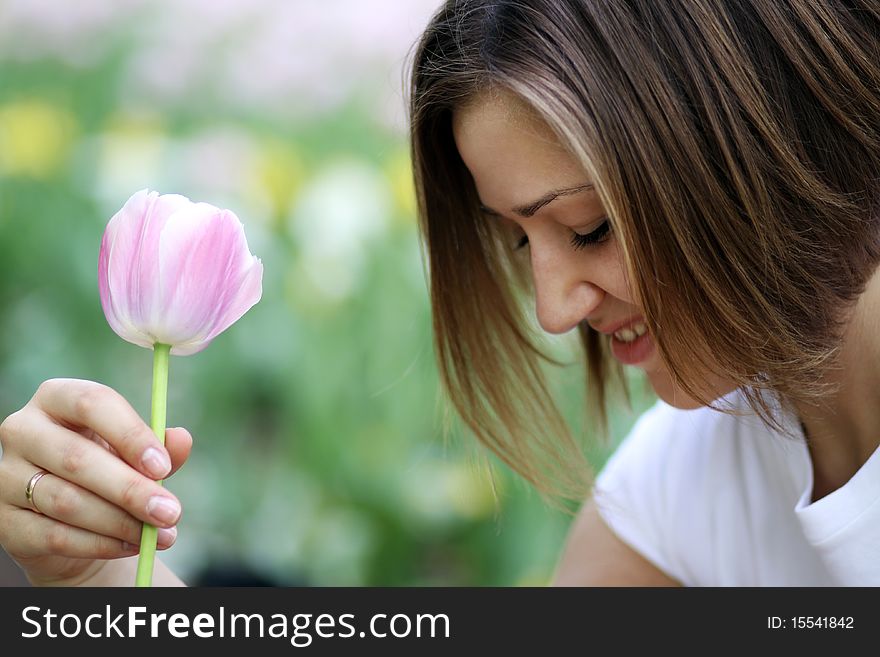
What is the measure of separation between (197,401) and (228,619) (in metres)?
0.97

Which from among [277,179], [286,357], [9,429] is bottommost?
[9,429]

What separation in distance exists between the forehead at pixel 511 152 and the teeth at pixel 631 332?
6.3 inches

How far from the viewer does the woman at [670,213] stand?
0.68 metres

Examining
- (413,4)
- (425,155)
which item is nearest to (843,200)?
(425,155)

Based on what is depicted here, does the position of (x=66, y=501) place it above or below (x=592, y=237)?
below

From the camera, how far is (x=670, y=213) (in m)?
0.74

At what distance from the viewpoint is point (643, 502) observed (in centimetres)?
118

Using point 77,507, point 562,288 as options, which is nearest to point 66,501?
point 77,507

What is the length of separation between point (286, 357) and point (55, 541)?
0.95 m

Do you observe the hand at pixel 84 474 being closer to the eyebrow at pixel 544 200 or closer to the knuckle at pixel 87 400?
the knuckle at pixel 87 400

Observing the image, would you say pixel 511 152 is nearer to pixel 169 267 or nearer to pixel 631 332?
pixel 631 332

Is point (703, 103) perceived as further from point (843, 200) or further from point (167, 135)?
point (167, 135)

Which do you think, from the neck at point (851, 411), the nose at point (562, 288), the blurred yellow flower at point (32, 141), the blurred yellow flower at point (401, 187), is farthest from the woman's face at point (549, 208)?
the blurred yellow flower at point (32, 141)

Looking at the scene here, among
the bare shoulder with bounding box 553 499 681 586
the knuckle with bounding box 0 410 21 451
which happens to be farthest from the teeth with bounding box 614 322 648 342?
the knuckle with bounding box 0 410 21 451
